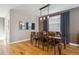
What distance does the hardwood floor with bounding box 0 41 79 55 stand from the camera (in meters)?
3.01

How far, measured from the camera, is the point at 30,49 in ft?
10.1

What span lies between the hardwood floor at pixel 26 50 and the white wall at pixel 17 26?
5.5 inches

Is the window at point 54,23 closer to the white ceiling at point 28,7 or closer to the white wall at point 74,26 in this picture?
the white ceiling at point 28,7

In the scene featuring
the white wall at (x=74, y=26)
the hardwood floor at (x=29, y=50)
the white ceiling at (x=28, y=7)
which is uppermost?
the white ceiling at (x=28, y=7)

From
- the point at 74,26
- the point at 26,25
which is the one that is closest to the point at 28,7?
the point at 26,25

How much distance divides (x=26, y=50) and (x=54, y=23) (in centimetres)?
87

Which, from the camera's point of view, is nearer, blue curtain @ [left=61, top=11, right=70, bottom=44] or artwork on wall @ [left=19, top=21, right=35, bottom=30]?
blue curtain @ [left=61, top=11, right=70, bottom=44]

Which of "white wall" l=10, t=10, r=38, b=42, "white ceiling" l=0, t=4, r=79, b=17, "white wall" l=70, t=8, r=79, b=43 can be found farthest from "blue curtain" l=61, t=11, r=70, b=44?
"white wall" l=10, t=10, r=38, b=42

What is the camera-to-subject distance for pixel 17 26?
10.2 feet

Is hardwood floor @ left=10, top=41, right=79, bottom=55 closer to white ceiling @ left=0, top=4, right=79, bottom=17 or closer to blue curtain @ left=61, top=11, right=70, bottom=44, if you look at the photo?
blue curtain @ left=61, top=11, right=70, bottom=44

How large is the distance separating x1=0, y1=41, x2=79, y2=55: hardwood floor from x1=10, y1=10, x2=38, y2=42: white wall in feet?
0.46

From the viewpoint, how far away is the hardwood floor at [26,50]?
301 cm

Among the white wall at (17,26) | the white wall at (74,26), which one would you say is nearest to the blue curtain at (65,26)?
the white wall at (74,26)
